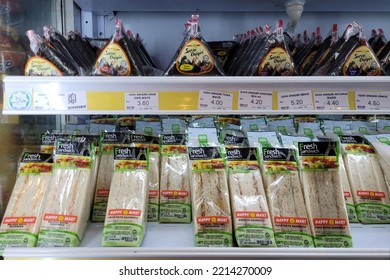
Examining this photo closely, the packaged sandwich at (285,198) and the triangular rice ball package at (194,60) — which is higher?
the triangular rice ball package at (194,60)

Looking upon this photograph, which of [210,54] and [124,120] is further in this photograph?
[124,120]

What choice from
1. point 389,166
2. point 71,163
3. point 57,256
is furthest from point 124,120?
point 389,166

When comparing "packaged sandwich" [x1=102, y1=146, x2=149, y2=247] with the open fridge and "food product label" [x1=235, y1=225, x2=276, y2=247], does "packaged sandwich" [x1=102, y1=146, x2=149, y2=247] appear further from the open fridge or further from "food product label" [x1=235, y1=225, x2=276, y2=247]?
"food product label" [x1=235, y1=225, x2=276, y2=247]

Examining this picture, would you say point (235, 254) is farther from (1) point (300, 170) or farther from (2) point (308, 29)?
(2) point (308, 29)

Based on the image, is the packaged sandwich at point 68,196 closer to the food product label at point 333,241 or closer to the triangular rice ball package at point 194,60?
the triangular rice ball package at point 194,60

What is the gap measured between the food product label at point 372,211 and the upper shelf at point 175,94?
Answer: 14.9 inches

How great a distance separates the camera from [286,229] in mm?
1112

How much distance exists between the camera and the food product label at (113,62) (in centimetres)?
111

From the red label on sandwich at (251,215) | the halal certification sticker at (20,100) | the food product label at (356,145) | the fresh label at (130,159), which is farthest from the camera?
the food product label at (356,145)

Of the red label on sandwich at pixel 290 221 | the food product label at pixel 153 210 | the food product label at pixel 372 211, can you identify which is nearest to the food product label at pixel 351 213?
the food product label at pixel 372 211

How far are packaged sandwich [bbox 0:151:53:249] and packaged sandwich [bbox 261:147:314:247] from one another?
765 mm

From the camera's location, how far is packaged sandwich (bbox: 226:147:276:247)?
1.08 meters

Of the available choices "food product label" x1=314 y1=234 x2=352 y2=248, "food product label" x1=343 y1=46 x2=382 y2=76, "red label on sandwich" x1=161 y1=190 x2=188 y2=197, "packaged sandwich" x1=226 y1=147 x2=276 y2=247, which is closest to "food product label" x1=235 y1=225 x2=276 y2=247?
"packaged sandwich" x1=226 y1=147 x2=276 y2=247

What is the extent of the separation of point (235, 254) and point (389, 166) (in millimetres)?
687
